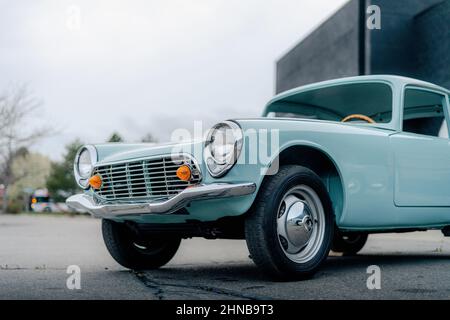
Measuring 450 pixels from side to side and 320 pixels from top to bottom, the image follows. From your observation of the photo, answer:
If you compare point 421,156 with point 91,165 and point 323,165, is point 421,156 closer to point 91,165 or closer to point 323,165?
point 323,165

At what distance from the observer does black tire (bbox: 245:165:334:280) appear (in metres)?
3.67

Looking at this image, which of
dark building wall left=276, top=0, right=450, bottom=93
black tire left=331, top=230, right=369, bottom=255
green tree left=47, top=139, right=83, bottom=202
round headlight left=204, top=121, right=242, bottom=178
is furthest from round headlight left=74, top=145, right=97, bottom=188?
green tree left=47, top=139, right=83, bottom=202

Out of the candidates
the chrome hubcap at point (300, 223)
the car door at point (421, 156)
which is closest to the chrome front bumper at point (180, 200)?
the chrome hubcap at point (300, 223)

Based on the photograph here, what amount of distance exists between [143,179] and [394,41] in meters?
19.9

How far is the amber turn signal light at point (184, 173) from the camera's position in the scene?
3881mm

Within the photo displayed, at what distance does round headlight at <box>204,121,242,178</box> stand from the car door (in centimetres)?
155

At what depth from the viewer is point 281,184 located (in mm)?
3773

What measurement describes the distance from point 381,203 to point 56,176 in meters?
67.1

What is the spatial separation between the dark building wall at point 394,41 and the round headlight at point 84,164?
55.1ft

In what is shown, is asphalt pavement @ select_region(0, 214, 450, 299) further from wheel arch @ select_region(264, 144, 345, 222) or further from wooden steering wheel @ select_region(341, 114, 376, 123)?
wooden steering wheel @ select_region(341, 114, 376, 123)

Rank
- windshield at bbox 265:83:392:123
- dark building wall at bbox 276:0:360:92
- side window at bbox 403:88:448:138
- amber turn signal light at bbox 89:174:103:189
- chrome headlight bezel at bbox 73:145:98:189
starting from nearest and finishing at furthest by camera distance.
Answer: amber turn signal light at bbox 89:174:103:189
chrome headlight bezel at bbox 73:145:98:189
windshield at bbox 265:83:392:123
side window at bbox 403:88:448:138
dark building wall at bbox 276:0:360:92
